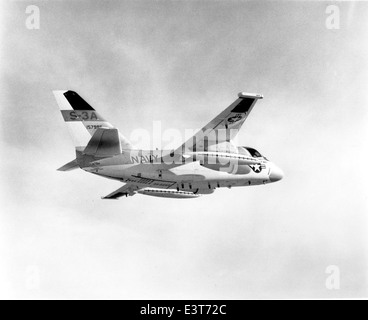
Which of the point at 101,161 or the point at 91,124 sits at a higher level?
the point at 91,124

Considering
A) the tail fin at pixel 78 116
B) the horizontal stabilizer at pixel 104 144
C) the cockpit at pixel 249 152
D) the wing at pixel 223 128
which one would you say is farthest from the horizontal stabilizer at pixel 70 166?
the cockpit at pixel 249 152

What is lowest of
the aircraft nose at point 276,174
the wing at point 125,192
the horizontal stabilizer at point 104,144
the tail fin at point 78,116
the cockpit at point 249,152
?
the wing at point 125,192

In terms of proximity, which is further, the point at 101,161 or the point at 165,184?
the point at 165,184

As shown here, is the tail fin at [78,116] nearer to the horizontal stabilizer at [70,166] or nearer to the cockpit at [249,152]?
the horizontal stabilizer at [70,166]

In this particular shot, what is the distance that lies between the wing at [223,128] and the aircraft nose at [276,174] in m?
3.99

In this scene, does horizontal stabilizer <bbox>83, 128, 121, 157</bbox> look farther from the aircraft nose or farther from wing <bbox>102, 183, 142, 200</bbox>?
the aircraft nose

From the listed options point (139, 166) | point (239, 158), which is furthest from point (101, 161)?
point (239, 158)

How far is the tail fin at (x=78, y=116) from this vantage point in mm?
30578

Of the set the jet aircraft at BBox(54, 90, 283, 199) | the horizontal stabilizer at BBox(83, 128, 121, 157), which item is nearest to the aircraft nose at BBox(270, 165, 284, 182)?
the jet aircraft at BBox(54, 90, 283, 199)

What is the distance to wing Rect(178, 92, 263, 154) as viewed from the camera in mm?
30731
